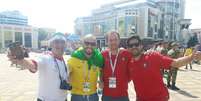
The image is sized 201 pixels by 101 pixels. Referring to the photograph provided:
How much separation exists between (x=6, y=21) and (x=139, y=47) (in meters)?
131

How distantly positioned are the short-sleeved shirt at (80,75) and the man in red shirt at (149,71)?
65cm

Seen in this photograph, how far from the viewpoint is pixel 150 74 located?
4336 millimetres

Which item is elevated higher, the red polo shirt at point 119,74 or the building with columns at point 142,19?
the building with columns at point 142,19

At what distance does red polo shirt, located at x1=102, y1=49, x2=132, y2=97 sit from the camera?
4.66m

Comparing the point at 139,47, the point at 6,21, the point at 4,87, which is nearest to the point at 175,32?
the point at 6,21

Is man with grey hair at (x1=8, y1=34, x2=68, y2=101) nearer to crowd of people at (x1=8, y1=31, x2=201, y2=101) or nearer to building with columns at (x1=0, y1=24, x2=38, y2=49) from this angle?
crowd of people at (x1=8, y1=31, x2=201, y2=101)

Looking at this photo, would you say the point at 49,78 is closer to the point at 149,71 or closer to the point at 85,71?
the point at 85,71

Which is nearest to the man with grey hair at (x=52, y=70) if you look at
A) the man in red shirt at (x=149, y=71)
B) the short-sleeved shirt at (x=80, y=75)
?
the short-sleeved shirt at (x=80, y=75)

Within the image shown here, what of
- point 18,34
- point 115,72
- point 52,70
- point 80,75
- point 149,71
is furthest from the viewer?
point 18,34

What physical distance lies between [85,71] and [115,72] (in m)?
0.48

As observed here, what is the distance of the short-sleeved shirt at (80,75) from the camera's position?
451 cm

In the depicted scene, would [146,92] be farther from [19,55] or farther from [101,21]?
[101,21]

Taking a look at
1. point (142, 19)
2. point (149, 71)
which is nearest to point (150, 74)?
point (149, 71)

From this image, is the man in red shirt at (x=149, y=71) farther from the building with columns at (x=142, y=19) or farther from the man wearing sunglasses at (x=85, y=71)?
the building with columns at (x=142, y=19)
